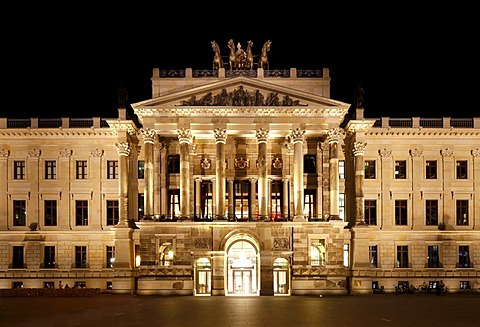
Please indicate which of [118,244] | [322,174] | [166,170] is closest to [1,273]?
[118,244]

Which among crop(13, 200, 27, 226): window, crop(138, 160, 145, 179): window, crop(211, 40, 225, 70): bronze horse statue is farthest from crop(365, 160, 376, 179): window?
crop(13, 200, 27, 226): window

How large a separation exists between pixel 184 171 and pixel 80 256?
58.4 feet

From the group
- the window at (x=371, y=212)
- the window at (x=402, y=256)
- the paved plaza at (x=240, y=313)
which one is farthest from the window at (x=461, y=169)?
the paved plaza at (x=240, y=313)

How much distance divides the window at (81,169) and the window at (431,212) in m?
41.8

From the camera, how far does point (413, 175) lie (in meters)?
82.8

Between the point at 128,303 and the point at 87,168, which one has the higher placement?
the point at 87,168

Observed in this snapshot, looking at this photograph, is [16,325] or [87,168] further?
[87,168]

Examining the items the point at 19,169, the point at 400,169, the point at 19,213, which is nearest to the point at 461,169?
the point at 400,169

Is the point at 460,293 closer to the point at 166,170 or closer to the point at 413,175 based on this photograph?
the point at 413,175

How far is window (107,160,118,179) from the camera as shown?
83.1m

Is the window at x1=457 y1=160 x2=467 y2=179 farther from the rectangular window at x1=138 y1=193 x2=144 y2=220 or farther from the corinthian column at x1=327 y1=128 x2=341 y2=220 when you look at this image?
the rectangular window at x1=138 y1=193 x2=144 y2=220

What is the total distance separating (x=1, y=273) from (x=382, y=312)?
49865mm

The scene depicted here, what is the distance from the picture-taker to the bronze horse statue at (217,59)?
78.5m

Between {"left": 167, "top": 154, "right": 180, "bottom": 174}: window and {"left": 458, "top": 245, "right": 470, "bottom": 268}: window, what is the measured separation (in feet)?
115
